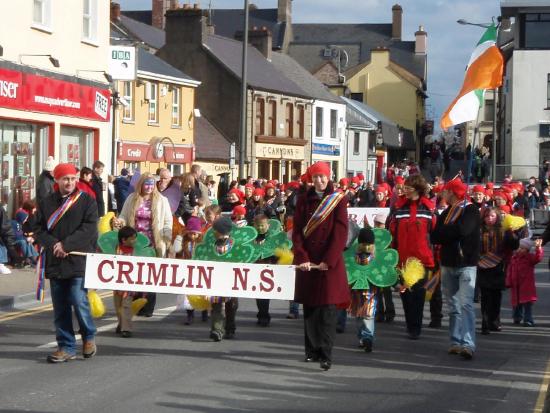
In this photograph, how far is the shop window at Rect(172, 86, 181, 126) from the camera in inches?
1786

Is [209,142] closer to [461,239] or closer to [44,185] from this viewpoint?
[44,185]

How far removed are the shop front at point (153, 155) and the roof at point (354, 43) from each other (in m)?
54.5

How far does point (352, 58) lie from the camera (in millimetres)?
105000

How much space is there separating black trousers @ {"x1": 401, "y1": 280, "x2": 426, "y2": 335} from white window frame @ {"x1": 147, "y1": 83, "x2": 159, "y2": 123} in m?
30.7

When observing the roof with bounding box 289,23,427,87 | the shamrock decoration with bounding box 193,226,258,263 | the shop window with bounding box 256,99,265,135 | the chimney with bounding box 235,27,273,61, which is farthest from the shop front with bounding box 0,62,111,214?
the roof with bounding box 289,23,427,87

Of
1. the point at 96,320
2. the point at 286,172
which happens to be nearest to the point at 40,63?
the point at 96,320

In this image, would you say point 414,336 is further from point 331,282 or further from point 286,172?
point 286,172

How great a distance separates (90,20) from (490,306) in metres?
17.6

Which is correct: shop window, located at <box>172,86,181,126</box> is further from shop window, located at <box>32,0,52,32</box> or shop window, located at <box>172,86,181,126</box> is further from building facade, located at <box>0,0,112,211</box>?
shop window, located at <box>32,0,52,32</box>

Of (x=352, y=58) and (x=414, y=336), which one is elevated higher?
(x=352, y=58)

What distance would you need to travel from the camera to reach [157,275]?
1134 centimetres

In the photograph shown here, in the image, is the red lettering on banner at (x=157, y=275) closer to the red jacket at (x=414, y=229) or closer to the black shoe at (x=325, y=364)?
the black shoe at (x=325, y=364)

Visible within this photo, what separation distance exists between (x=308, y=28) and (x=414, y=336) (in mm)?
96985

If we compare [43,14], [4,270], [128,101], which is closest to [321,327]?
[4,270]
